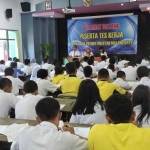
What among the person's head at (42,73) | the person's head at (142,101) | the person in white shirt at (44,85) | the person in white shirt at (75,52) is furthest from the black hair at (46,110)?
the person in white shirt at (75,52)

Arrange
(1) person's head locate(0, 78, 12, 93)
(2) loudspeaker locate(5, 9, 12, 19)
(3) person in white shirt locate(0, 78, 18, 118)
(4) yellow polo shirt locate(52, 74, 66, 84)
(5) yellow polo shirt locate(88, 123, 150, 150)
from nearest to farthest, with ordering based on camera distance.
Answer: (5) yellow polo shirt locate(88, 123, 150, 150) → (3) person in white shirt locate(0, 78, 18, 118) → (1) person's head locate(0, 78, 12, 93) → (4) yellow polo shirt locate(52, 74, 66, 84) → (2) loudspeaker locate(5, 9, 12, 19)

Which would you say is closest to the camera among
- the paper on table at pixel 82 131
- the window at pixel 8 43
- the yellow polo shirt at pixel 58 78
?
the paper on table at pixel 82 131

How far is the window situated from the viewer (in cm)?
1430

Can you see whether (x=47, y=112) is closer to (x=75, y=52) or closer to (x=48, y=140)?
(x=48, y=140)

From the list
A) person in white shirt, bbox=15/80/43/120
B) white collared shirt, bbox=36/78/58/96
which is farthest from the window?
person in white shirt, bbox=15/80/43/120

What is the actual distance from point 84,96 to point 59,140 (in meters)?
1.58

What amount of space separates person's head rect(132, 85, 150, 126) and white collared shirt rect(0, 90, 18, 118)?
6.19ft

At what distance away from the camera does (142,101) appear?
3.29m

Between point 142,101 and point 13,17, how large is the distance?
1239 cm

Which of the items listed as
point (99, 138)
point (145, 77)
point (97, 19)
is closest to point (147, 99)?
point (99, 138)

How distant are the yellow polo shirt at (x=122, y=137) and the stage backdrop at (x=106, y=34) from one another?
12483 mm

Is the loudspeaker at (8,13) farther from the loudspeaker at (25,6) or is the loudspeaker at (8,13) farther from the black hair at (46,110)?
the black hair at (46,110)

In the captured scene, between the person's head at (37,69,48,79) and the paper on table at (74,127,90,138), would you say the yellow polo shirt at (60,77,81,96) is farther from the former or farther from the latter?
the paper on table at (74,127,90,138)

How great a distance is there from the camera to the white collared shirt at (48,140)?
221cm
